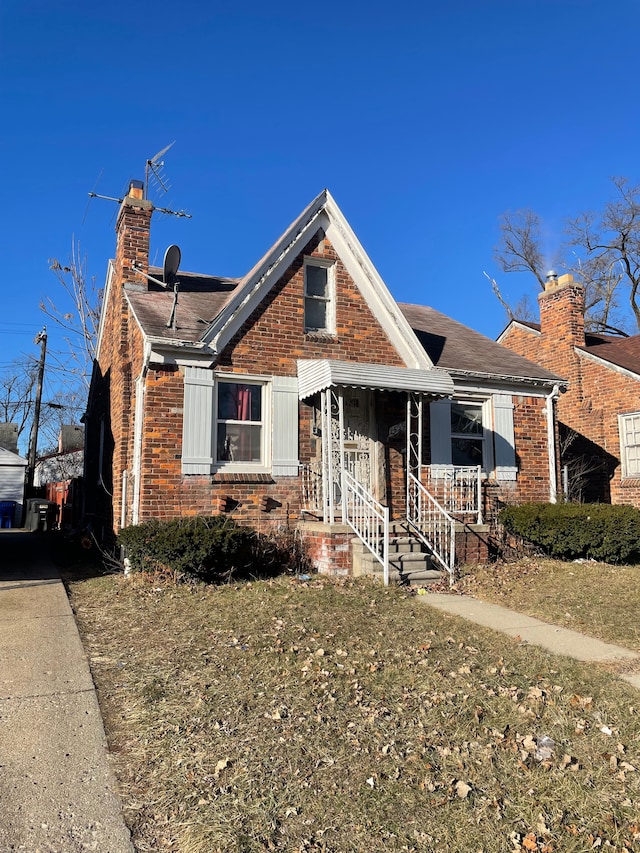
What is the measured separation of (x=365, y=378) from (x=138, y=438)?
12.4 ft

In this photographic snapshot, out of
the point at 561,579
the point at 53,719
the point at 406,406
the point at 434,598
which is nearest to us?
the point at 53,719

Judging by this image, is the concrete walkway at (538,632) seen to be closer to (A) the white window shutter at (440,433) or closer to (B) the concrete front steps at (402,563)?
(B) the concrete front steps at (402,563)

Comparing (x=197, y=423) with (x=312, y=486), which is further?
(x=312, y=486)

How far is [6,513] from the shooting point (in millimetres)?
28328

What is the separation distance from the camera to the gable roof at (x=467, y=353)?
12.6m

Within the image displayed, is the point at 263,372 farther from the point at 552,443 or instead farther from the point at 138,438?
the point at 552,443

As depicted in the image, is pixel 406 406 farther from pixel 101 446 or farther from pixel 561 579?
pixel 101 446

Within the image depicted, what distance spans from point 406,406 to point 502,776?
8.22m

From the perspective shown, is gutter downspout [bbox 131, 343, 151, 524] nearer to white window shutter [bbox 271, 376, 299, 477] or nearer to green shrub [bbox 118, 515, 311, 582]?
green shrub [bbox 118, 515, 311, 582]

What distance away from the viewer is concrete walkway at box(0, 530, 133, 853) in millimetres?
2965

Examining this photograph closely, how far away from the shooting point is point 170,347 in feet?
32.3

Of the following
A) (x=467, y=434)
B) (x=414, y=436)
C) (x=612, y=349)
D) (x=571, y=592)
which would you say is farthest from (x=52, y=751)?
(x=612, y=349)

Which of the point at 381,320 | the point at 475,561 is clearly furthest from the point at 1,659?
the point at 381,320

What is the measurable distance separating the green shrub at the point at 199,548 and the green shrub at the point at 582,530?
14.7 feet
